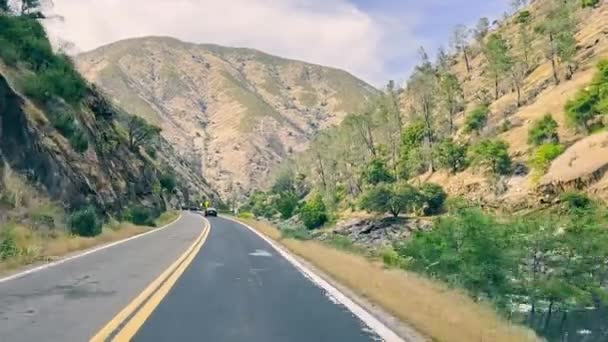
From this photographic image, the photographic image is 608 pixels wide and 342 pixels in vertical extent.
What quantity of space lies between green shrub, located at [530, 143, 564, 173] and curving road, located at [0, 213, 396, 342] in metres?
50.5

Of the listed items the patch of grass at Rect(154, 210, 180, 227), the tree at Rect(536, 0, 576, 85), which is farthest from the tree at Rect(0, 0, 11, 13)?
the tree at Rect(536, 0, 576, 85)

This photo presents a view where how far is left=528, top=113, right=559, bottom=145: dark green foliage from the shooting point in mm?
68250

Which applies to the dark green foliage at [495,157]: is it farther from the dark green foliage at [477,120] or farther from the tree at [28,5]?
the tree at [28,5]

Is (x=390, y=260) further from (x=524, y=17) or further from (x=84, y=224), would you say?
(x=524, y=17)

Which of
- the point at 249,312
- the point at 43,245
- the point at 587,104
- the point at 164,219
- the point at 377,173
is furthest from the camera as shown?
the point at 377,173

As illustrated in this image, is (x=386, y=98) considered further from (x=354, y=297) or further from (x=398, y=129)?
(x=354, y=297)

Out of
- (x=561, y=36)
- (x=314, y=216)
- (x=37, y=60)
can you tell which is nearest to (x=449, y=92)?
(x=561, y=36)

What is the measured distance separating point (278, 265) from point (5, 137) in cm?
1678

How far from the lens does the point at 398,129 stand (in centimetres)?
10619

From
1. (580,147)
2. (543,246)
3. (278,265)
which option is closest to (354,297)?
(278,265)

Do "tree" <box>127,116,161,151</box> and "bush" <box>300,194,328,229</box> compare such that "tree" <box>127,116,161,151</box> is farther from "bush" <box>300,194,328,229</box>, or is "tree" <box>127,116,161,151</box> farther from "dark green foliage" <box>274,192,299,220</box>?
"dark green foliage" <box>274,192,299,220</box>

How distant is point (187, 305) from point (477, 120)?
8069cm

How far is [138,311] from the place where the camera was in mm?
9953

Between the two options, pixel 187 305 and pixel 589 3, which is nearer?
pixel 187 305
